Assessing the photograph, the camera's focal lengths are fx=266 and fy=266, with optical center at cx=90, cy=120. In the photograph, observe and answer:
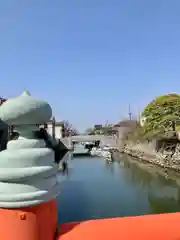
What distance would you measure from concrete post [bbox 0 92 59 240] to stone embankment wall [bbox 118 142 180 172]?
2287 cm

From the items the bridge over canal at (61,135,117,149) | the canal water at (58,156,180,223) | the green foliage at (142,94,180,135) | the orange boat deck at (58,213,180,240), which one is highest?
the green foliage at (142,94,180,135)

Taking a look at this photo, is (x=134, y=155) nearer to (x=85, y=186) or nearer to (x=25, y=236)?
(x=85, y=186)

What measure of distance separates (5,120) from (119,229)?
66 cm

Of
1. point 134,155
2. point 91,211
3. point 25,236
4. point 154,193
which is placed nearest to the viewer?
point 25,236

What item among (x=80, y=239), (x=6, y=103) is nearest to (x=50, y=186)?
(x=80, y=239)

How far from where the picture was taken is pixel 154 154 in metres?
29.5

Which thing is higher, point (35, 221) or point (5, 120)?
point (5, 120)

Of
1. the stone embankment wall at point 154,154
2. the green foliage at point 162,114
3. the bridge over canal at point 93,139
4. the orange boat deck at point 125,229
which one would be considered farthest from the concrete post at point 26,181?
the bridge over canal at point 93,139

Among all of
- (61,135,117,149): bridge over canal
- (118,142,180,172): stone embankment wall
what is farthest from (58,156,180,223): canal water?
(61,135,117,149): bridge over canal

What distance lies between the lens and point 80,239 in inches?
43.0

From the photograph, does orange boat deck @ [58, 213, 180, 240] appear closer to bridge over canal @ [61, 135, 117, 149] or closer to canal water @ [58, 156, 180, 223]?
canal water @ [58, 156, 180, 223]

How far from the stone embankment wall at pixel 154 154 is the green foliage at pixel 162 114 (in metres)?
2.16

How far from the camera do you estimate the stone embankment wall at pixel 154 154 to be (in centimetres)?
2392

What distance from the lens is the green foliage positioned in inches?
926
